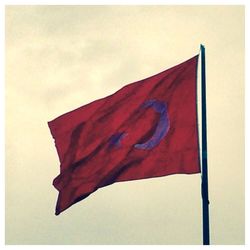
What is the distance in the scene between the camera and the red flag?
11.8m

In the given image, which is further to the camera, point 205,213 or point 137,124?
point 137,124

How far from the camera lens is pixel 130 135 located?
1198 cm

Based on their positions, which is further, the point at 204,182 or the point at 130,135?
the point at 130,135

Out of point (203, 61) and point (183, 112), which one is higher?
point (203, 61)

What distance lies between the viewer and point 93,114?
12.1m

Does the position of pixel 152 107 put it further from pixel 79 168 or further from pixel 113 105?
pixel 79 168

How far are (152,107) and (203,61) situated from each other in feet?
3.54

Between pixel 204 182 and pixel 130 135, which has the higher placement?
pixel 130 135

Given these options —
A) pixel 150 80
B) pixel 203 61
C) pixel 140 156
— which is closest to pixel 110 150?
pixel 140 156

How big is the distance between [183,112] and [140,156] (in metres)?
0.98

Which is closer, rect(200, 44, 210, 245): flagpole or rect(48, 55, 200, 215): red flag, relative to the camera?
rect(200, 44, 210, 245): flagpole

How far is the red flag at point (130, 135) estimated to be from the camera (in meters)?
11.8

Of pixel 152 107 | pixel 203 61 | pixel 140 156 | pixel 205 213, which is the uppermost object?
pixel 203 61

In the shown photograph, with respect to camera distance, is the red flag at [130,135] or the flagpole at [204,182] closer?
the flagpole at [204,182]
